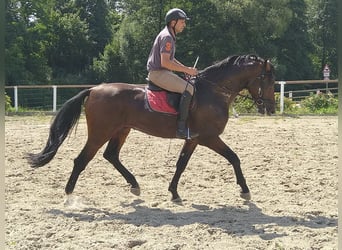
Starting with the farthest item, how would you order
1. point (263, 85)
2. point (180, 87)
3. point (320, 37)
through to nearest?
point (320, 37) < point (263, 85) < point (180, 87)

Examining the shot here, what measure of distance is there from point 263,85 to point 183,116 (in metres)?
1.24

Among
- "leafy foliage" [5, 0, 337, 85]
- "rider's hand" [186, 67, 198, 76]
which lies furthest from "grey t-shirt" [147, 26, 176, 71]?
"leafy foliage" [5, 0, 337, 85]

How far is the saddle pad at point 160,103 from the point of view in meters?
5.95

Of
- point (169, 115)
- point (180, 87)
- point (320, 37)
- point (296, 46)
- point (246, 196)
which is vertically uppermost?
point (320, 37)

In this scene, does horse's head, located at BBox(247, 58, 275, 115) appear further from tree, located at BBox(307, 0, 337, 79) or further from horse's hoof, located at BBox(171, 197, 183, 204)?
A: tree, located at BBox(307, 0, 337, 79)

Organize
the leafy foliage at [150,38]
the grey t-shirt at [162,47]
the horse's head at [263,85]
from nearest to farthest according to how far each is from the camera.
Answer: the grey t-shirt at [162,47] < the horse's head at [263,85] < the leafy foliage at [150,38]

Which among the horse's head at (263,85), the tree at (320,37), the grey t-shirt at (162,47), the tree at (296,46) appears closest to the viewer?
the grey t-shirt at (162,47)

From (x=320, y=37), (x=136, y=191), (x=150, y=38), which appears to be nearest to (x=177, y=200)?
(x=136, y=191)

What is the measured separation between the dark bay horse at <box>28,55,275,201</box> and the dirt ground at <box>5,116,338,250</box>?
41cm

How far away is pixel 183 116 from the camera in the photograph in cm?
588

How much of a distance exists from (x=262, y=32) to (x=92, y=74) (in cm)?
1602

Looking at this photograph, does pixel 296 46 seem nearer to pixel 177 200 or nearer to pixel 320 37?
pixel 320 37

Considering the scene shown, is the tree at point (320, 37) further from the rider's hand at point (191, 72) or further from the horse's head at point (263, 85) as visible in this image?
the rider's hand at point (191, 72)

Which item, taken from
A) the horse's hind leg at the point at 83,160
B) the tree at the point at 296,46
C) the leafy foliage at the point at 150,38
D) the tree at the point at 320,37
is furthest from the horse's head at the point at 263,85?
the tree at the point at 296,46
